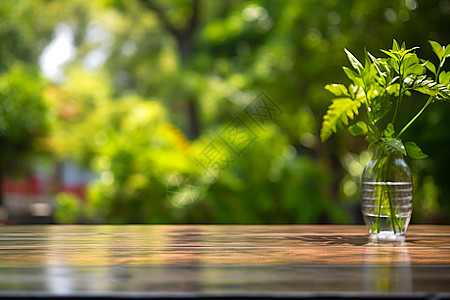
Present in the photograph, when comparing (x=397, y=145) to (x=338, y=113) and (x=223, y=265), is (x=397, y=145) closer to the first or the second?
(x=338, y=113)

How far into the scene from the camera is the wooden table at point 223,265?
0.50 m

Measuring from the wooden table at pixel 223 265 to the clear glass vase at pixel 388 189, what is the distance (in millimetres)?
47

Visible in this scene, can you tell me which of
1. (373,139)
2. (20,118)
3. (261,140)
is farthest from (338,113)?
(20,118)

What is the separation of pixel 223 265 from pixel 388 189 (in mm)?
419

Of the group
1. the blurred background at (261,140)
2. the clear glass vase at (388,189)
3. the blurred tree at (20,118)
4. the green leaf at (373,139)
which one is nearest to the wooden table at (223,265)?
the clear glass vase at (388,189)

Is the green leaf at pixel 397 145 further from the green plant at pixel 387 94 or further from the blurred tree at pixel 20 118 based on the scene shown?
the blurred tree at pixel 20 118

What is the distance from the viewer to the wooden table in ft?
1.65

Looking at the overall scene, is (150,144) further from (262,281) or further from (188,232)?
(262,281)

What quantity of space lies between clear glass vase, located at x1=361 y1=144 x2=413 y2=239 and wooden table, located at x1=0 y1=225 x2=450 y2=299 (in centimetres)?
5

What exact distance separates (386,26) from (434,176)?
3.37 feet

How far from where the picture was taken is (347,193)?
18.1 ft

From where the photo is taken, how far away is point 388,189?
3.19 ft

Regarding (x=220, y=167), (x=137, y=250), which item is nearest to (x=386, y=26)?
(x=220, y=167)

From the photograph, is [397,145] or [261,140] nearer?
[397,145]
